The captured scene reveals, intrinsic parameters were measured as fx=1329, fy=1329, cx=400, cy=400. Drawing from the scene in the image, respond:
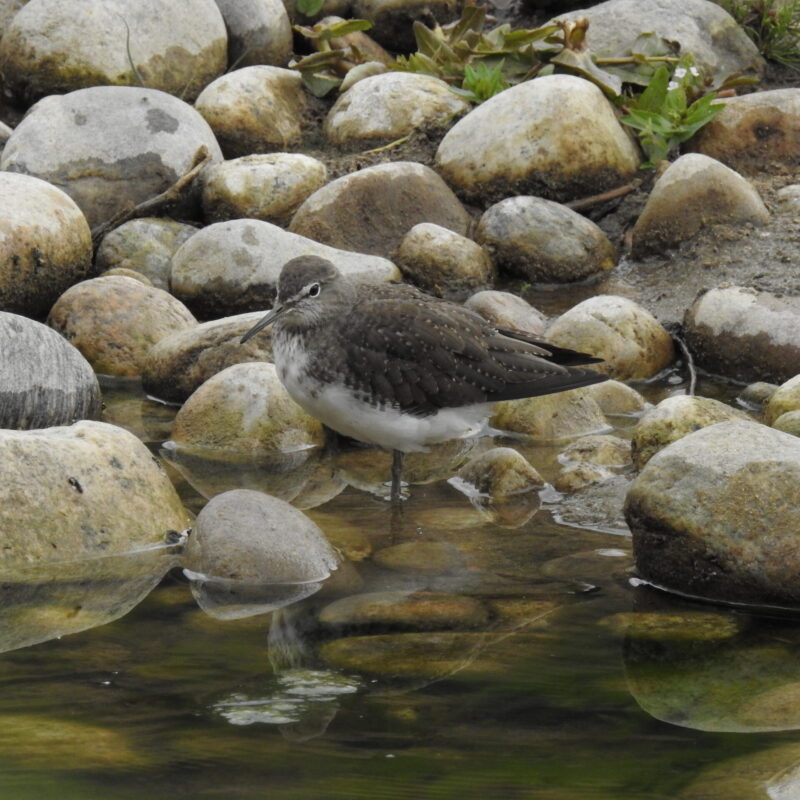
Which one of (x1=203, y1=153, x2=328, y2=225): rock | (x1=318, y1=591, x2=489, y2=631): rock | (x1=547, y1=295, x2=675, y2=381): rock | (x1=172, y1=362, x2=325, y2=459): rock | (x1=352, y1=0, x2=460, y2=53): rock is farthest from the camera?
(x1=352, y1=0, x2=460, y2=53): rock

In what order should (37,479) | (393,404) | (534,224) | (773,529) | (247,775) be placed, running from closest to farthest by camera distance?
(247,775), (773,529), (37,479), (393,404), (534,224)

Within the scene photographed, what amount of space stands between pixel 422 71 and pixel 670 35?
2.28m

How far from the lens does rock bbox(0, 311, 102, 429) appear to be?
7.64 metres

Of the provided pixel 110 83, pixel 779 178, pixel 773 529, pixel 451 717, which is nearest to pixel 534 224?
pixel 779 178

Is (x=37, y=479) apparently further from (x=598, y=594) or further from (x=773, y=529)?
(x=773, y=529)

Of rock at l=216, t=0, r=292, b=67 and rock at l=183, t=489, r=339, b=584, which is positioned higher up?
rock at l=216, t=0, r=292, b=67

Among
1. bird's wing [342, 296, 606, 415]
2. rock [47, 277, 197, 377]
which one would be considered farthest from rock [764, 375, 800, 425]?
rock [47, 277, 197, 377]

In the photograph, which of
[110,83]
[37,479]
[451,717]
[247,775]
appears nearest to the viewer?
[247,775]

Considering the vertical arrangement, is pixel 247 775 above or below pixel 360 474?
above

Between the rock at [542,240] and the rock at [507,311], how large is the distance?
0.90m

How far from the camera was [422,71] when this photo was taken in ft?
40.0

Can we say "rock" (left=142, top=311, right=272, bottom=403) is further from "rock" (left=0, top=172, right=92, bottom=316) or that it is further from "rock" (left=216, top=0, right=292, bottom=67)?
"rock" (left=216, top=0, right=292, bottom=67)

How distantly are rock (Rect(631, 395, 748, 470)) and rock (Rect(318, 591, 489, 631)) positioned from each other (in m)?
1.99

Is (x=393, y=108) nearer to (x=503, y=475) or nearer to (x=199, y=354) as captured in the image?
(x=199, y=354)
